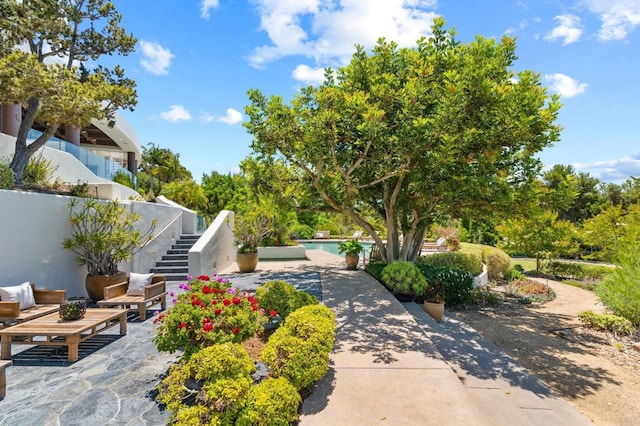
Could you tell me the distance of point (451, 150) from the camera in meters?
9.25

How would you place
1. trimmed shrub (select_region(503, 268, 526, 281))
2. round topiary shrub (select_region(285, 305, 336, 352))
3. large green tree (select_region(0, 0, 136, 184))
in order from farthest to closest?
1. trimmed shrub (select_region(503, 268, 526, 281))
2. large green tree (select_region(0, 0, 136, 184))
3. round topiary shrub (select_region(285, 305, 336, 352))

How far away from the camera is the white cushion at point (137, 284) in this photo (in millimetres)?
7730

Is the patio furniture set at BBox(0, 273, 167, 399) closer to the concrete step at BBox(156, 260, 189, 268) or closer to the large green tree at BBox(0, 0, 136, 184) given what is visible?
the concrete step at BBox(156, 260, 189, 268)

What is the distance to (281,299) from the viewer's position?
6211 millimetres

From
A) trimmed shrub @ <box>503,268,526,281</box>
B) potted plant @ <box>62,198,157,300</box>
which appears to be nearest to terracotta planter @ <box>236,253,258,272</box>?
potted plant @ <box>62,198,157,300</box>

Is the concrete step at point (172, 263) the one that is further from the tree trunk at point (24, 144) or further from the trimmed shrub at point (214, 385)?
the trimmed shrub at point (214, 385)

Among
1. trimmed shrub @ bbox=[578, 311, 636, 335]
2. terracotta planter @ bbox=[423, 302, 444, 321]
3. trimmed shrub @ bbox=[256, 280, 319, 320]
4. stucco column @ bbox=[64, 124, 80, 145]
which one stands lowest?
trimmed shrub @ bbox=[578, 311, 636, 335]

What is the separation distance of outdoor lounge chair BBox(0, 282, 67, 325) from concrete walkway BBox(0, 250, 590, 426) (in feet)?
1.87

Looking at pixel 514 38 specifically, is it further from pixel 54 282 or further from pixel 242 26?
pixel 54 282

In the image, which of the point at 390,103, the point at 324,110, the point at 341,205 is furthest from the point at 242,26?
the point at 341,205

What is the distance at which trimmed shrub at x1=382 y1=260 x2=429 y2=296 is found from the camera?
32.5 feet

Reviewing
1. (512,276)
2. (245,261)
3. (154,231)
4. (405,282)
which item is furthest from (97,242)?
(512,276)

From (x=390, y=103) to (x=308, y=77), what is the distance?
3.89m

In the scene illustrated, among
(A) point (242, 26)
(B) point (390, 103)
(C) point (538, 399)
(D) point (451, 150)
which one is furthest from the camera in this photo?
(A) point (242, 26)
